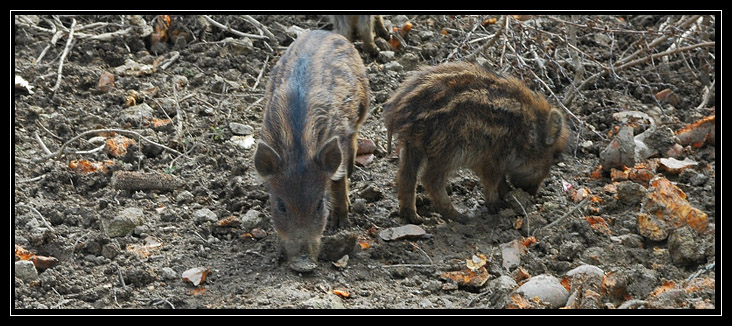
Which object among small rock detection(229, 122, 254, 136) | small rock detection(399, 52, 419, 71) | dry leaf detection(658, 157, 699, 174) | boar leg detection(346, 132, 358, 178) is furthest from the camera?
small rock detection(399, 52, 419, 71)

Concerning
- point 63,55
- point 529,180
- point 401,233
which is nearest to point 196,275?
point 401,233

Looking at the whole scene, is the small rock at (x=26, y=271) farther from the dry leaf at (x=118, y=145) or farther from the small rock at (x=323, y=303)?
the dry leaf at (x=118, y=145)

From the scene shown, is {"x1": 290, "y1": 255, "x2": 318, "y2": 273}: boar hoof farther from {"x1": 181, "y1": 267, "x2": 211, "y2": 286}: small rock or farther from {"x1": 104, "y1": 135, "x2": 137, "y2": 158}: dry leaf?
{"x1": 104, "y1": 135, "x2": 137, "y2": 158}: dry leaf

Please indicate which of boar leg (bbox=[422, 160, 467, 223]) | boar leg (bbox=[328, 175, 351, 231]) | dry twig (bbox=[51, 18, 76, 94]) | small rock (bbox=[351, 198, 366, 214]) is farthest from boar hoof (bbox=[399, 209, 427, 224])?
dry twig (bbox=[51, 18, 76, 94])

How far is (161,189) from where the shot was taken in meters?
6.64

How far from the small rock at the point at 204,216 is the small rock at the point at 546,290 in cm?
228

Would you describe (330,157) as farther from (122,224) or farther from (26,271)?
(26,271)

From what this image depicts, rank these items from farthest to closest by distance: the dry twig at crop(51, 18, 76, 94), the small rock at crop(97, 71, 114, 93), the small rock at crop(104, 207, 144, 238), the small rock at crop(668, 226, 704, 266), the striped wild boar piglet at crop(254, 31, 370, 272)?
the small rock at crop(97, 71, 114, 93) → the dry twig at crop(51, 18, 76, 94) → the small rock at crop(104, 207, 144, 238) → the striped wild boar piglet at crop(254, 31, 370, 272) → the small rock at crop(668, 226, 704, 266)

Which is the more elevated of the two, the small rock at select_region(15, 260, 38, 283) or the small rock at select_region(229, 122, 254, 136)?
the small rock at select_region(229, 122, 254, 136)

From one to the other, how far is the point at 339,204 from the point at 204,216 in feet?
3.07

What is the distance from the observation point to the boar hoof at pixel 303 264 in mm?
5391

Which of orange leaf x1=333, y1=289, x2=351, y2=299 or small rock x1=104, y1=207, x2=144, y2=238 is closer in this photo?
orange leaf x1=333, y1=289, x2=351, y2=299

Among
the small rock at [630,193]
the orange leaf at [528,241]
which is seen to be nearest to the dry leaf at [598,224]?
the small rock at [630,193]

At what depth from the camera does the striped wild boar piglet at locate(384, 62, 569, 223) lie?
620 centimetres
